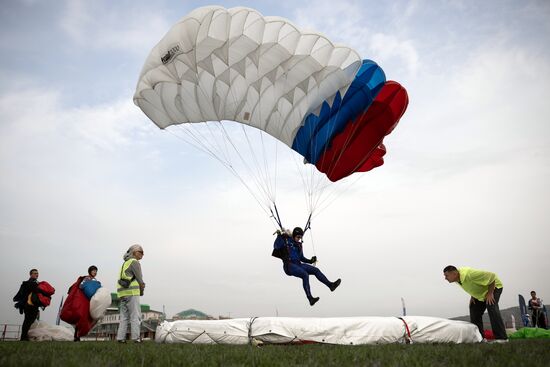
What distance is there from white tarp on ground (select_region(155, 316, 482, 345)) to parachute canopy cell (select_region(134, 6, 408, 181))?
4.63 m

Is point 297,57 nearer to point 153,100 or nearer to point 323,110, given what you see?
point 323,110

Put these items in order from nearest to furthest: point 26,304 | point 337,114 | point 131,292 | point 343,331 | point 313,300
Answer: point 343,331, point 131,292, point 26,304, point 313,300, point 337,114

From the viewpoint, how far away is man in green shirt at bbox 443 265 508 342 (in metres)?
6.18

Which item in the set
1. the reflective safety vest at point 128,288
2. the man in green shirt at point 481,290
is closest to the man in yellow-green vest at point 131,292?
the reflective safety vest at point 128,288

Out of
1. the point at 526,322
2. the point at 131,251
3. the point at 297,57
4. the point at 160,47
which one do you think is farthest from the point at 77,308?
the point at 526,322

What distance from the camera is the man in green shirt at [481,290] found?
618 cm

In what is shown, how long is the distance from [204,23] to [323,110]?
10.8 feet

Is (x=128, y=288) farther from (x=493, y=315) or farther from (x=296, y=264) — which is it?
(x=493, y=315)

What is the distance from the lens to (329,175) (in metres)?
10.2

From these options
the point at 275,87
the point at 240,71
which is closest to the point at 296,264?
the point at 275,87

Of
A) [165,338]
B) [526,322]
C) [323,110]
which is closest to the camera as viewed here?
[165,338]

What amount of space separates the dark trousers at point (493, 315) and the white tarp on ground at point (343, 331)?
56cm

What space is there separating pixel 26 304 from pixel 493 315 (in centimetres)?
866

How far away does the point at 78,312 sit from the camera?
6.86m
